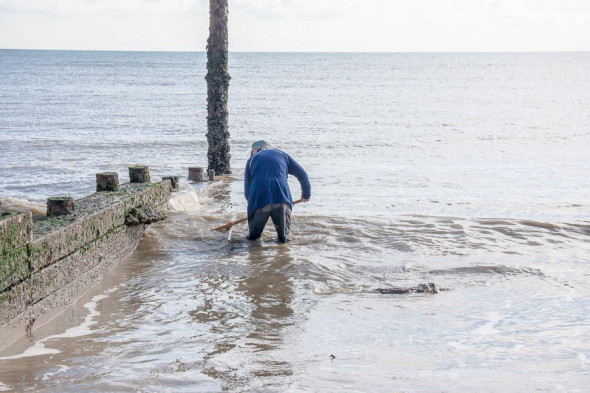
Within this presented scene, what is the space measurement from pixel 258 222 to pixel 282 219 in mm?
346

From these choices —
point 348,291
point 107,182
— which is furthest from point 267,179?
point 348,291

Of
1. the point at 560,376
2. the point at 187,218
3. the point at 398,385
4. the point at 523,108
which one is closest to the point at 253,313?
the point at 398,385

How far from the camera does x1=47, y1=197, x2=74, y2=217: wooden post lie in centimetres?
663

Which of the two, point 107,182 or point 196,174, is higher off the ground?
point 107,182

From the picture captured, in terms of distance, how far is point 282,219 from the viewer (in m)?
8.84

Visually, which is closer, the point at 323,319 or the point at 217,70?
the point at 323,319

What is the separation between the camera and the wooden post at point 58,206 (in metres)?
6.63

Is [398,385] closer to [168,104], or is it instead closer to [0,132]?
[0,132]

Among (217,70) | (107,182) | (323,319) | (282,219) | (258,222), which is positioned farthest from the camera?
(217,70)

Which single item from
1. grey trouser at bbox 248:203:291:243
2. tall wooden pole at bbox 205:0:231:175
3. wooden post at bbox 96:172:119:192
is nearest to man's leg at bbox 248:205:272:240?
grey trouser at bbox 248:203:291:243

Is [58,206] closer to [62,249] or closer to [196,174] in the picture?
[62,249]

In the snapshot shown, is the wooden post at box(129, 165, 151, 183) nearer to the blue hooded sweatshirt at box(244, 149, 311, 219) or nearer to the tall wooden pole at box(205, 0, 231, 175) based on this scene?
the blue hooded sweatshirt at box(244, 149, 311, 219)

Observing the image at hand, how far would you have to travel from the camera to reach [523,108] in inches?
1620

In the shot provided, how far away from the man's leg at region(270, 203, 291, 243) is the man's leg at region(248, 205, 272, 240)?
0.26ft
